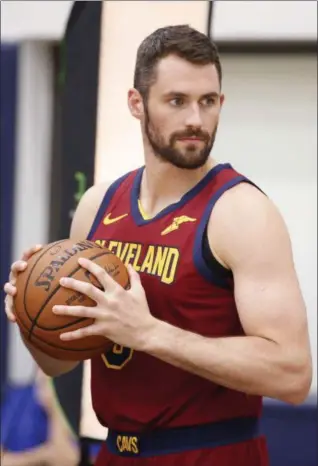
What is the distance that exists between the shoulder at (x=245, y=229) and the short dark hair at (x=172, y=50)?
351 mm

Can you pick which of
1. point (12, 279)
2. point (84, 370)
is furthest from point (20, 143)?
point (12, 279)

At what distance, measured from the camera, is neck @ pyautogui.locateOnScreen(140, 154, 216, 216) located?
211 cm

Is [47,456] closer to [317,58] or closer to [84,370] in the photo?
[84,370]

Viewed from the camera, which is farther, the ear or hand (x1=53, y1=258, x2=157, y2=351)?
the ear

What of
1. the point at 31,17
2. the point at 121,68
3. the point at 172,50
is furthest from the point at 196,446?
the point at 31,17

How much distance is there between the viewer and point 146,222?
211cm

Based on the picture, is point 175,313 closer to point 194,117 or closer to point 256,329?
point 256,329

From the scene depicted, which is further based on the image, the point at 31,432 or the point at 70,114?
the point at 70,114

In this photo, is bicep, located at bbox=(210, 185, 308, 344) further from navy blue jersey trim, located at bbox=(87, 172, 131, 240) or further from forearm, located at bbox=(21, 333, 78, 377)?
forearm, located at bbox=(21, 333, 78, 377)

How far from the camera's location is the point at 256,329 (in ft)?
6.03

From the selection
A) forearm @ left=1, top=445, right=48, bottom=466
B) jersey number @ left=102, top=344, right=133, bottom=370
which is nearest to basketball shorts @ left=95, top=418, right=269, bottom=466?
jersey number @ left=102, top=344, right=133, bottom=370

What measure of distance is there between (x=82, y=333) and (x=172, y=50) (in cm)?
74

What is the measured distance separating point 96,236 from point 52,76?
7.41ft

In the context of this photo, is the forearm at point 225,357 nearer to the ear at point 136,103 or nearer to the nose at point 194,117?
the nose at point 194,117
